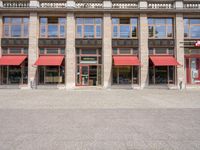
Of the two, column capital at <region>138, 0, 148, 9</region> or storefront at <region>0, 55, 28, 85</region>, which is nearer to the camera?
storefront at <region>0, 55, 28, 85</region>

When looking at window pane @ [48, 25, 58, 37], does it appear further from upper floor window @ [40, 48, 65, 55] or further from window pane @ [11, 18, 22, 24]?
window pane @ [11, 18, 22, 24]

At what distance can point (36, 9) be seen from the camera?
22.8m

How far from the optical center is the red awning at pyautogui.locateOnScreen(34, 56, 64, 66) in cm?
2162

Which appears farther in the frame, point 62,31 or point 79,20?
point 79,20

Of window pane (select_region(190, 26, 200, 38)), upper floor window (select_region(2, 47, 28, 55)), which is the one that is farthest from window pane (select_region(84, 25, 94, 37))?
window pane (select_region(190, 26, 200, 38))

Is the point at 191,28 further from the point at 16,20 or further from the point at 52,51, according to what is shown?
the point at 16,20

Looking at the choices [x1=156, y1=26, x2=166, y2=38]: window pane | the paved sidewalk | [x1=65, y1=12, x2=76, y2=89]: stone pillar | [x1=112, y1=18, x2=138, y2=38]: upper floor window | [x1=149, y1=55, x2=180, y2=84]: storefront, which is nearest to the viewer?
the paved sidewalk

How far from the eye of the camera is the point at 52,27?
2361 cm

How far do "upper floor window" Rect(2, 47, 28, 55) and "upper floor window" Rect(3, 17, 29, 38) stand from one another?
1.65 metres

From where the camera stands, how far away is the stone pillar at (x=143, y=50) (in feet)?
75.1

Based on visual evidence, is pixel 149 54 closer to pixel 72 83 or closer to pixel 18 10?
pixel 72 83

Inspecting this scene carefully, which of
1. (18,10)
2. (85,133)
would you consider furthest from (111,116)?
(18,10)

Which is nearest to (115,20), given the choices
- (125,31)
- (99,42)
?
(125,31)

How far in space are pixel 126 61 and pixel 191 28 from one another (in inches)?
380
